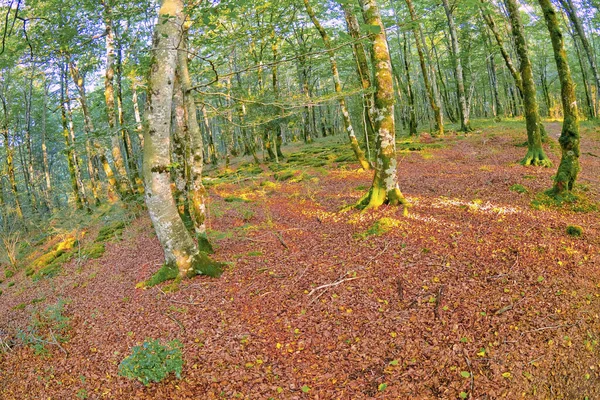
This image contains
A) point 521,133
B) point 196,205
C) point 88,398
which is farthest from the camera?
point 521,133

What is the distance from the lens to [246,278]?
6.24 meters

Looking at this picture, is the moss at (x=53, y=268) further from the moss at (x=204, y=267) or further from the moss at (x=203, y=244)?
the moss at (x=204, y=267)

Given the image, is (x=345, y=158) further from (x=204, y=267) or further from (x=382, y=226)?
(x=204, y=267)

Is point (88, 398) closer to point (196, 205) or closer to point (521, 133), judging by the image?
point (196, 205)

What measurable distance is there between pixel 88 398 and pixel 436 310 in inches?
183

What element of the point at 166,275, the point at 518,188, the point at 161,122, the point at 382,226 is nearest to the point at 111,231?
the point at 166,275

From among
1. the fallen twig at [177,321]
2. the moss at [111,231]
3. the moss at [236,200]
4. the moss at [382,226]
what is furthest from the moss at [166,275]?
the moss at [111,231]

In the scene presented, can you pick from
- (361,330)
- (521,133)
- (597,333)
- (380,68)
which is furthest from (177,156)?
(521,133)

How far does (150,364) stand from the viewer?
13.3 ft

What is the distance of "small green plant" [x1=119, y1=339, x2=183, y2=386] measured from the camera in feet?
13.1

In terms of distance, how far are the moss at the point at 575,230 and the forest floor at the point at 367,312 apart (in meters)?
0.11

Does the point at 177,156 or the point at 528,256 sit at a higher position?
the point at 177,156

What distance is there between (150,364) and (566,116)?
8.81 metres

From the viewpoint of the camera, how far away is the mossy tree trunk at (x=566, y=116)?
6.79 m
